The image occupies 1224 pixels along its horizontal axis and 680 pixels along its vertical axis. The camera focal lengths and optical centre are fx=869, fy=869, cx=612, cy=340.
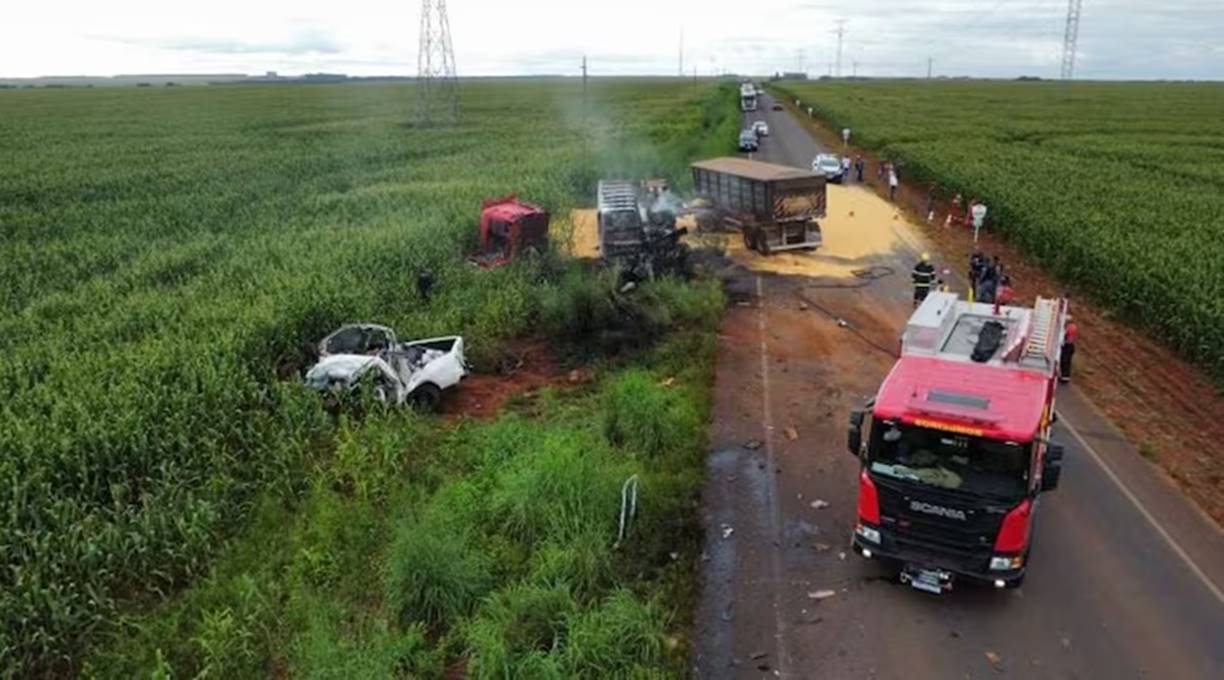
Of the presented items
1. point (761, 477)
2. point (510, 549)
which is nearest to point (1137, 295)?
point (761, 477)

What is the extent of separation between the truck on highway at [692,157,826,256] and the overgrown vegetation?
7.41 m

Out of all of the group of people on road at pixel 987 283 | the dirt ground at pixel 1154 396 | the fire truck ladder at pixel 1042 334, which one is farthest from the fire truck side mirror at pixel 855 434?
the group of people on road at pixel 987 283

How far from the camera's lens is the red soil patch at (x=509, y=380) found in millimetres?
16344

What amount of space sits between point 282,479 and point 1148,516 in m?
12.5

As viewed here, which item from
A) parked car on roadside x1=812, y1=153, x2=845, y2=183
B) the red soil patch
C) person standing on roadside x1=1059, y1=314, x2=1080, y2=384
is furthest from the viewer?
parked car on roadside x1=812, y1=153, x2=845, y2=183

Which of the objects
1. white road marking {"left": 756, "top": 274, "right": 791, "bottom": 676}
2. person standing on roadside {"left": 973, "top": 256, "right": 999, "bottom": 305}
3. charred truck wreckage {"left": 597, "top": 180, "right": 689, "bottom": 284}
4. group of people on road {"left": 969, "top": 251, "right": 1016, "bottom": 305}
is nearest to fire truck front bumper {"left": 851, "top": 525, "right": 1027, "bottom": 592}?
white road marking {"left": 756, "top": 274, "right": 791, "bottom": 676}

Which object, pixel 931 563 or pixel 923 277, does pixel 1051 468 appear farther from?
pixel 923 277

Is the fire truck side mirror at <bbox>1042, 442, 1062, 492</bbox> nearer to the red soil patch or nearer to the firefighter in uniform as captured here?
the red soil patch

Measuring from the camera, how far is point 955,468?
974 centimetres

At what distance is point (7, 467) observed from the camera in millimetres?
10781

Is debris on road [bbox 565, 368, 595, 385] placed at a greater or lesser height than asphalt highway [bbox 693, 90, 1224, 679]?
greater

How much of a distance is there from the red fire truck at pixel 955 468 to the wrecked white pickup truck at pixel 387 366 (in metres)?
8.28

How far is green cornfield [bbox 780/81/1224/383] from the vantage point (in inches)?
814

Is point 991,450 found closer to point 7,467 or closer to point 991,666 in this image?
point 991,666
